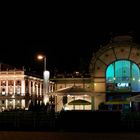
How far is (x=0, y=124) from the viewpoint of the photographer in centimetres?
3219

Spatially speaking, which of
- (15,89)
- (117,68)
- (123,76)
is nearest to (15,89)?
(15,89)

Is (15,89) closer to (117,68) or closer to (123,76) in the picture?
(117,68)

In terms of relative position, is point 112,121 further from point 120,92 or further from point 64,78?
point 64,78

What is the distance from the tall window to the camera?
53.1 metres

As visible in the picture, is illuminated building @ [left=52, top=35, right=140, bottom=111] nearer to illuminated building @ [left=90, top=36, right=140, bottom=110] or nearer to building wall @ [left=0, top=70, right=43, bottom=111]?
illuminated building @ [left=90, top=36, right=140, bottom=110]

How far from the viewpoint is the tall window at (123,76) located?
5309 cm

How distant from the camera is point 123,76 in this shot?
53.5 meters

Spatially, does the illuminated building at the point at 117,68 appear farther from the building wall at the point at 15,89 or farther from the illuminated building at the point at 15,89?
the building wall at the point at 15,89

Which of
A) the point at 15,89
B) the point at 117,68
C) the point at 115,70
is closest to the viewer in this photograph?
the point at 115,70

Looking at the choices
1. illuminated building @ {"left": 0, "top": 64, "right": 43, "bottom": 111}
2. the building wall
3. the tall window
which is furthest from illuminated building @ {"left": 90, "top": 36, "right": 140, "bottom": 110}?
the building wall

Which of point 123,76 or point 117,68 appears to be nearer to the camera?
point 123,76

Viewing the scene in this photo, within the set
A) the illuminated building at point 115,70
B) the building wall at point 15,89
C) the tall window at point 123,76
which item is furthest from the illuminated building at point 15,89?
the tall window at point 123,76

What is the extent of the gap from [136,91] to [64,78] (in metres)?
11.9

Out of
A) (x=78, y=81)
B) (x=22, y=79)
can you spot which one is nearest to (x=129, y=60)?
(x=78, y=81)
